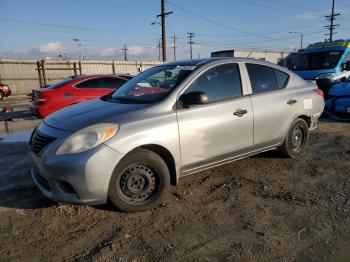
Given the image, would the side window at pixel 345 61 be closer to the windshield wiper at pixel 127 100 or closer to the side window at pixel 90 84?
the side window at pixel 90 84

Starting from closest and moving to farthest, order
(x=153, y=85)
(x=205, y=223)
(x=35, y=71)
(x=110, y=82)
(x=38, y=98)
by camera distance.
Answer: (x=205, y=223)
(x=153, y=85)
(x=38, y=98)
(x=110, y=82)
(x=35, y=71)

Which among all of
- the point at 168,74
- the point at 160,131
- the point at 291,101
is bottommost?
the point at 160,131

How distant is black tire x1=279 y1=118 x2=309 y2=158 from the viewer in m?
5.57

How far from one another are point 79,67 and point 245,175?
2451 centimetres

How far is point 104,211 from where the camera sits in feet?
12.8

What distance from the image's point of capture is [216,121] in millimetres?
4348

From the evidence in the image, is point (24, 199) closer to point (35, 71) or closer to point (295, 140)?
point (295, 140)

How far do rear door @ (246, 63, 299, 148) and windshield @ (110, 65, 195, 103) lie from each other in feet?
3.63

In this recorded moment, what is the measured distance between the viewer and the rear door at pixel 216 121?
4.12 meters

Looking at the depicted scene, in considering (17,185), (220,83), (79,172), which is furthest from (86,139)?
(220,83)

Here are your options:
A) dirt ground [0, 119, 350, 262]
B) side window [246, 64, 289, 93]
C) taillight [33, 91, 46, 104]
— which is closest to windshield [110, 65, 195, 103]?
side window [246, 64, 289, 93]

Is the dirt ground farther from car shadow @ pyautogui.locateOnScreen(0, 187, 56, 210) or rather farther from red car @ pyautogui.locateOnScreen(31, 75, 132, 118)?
red car @ pyautogui.locateOnScreen(31, 75, 132, 118)

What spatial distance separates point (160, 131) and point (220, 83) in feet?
4.15

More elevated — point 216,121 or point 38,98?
point 216,121
